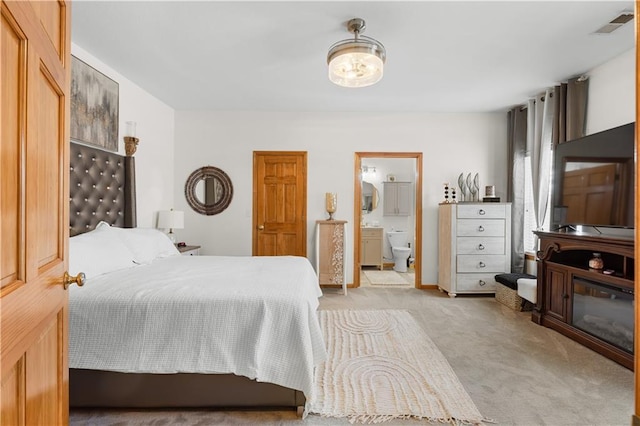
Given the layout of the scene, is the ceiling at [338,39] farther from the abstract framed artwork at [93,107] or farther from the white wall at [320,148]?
the white wall at [320,148]

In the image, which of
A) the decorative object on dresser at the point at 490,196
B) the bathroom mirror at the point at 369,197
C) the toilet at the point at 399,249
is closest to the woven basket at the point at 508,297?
the decorative object on dresser at the point at 490,196

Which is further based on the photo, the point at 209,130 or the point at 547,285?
the point at 209,130

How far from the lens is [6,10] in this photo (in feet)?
1.83

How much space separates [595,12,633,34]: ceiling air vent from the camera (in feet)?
7.68

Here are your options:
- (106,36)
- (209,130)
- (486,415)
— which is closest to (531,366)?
(486,415)

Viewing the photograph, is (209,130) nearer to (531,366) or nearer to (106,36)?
(106,36)

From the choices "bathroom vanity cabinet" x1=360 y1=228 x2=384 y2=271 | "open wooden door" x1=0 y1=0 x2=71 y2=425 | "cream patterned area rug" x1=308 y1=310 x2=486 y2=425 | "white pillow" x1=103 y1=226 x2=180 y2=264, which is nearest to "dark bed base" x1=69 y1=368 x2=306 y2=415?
"cream patterned area rug" x1=308 y1=310 x2=486 y2=425

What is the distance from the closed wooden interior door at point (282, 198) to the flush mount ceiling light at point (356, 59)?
2152mm

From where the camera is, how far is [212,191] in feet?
15.5

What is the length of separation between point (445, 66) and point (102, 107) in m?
3.42

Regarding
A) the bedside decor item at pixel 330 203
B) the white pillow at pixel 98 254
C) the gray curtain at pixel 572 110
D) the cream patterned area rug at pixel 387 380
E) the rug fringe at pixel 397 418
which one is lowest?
the rug fringe at pixel 397 418

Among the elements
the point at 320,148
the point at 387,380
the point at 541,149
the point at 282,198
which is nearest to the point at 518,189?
the point at 541,149

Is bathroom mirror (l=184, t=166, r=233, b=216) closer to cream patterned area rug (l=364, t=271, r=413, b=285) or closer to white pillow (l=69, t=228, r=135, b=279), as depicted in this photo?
white pillow (l=69, t=228, r=135, b=279)

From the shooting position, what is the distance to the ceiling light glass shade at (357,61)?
2.45 meters
